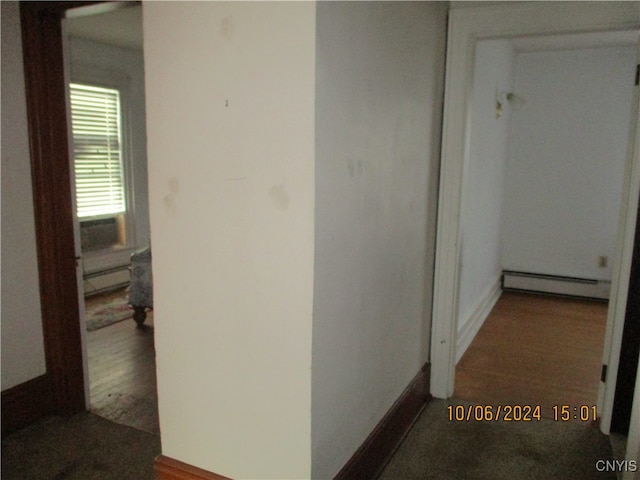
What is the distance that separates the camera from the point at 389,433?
220cm

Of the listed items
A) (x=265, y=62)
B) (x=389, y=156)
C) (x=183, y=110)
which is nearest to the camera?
(x=265, y=62)

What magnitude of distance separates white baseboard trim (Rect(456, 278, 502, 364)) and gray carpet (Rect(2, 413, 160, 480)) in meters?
2.01

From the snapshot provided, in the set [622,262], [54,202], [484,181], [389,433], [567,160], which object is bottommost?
[389,433]

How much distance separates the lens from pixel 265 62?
1411 mm

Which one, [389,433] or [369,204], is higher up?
[369,204]

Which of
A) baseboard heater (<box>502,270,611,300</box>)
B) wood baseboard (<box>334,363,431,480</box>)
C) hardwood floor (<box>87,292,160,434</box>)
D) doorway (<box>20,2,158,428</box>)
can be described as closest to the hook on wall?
baseboard heater (<box>502,270,611,300</box>)

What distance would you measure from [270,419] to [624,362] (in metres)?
1.77

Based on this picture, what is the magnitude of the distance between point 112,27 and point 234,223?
3484 millimetres

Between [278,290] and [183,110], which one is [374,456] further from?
[183,110]

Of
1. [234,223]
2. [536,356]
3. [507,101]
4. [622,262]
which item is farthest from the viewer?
[507,101]

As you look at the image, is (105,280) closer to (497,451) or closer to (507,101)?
(497,451)

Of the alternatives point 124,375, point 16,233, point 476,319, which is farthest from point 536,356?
point 16,233

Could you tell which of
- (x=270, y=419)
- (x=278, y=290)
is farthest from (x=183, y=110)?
(x=270, y=419)

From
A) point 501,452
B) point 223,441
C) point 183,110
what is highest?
point 183,110
